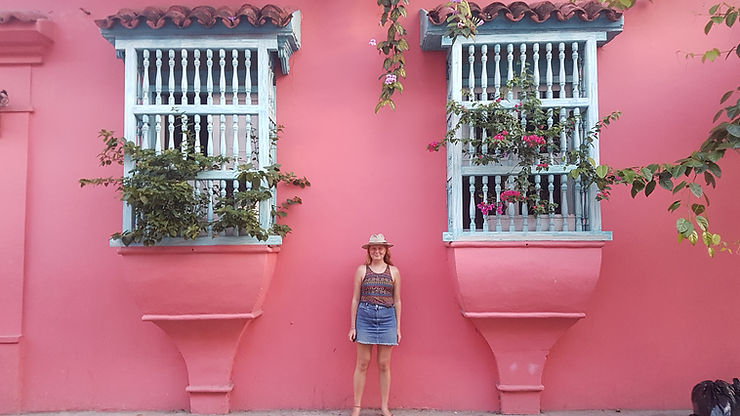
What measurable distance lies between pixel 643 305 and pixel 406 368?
1.90m

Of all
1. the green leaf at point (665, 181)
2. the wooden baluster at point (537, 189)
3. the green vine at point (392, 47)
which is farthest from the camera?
the green vine at point (392, 47)

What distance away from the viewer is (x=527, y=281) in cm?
417

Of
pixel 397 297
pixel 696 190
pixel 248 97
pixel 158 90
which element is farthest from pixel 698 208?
pixel 158 90

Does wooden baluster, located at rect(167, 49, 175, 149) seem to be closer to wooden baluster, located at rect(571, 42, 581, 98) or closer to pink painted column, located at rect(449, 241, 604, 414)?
pink painted column, located at rect(449, 241, 604, 414)

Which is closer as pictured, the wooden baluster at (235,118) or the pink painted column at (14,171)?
the wooden baluster at (235,118)

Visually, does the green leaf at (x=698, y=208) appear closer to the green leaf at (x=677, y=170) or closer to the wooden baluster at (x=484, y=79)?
the green leaf at (x=677, y=170)

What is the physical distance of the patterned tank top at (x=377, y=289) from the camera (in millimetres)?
4230

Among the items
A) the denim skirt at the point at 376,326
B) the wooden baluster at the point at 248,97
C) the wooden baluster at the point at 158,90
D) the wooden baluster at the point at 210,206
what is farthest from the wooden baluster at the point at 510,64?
the wooden baluster at the point at 158,90

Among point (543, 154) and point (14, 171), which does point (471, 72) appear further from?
point (14, 171)

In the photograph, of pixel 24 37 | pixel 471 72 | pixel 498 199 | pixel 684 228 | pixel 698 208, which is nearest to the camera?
pixel 684 228

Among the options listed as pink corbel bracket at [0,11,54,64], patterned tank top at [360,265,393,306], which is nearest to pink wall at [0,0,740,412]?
pink corbel bracket at [0,11,54,64]

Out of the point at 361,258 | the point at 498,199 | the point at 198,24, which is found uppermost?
the point at 198,24

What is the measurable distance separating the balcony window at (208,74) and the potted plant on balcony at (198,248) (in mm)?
44

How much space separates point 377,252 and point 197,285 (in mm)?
1319
